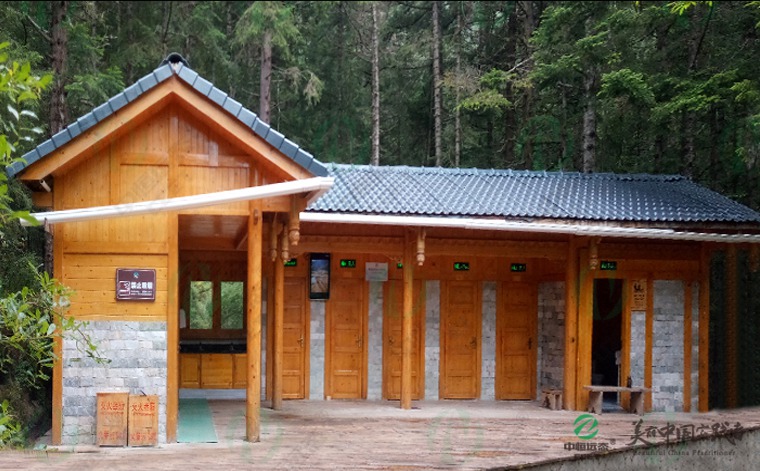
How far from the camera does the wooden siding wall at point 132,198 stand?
28.3ft

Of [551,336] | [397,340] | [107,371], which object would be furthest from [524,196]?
[107,371]

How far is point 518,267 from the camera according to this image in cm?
1333

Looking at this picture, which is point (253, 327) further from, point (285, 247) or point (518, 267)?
point (518, 267)

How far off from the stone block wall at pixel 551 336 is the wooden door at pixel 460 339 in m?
0.99

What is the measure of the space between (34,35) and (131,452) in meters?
9.44

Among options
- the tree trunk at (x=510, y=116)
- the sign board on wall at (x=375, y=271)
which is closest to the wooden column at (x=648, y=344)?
the sign board on wall at (x=375, y=271)

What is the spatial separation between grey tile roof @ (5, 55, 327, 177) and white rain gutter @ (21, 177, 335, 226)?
14.4 inches

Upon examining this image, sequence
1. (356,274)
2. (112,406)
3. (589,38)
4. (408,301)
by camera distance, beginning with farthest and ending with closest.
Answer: (589,38) < (356,274) < (408,301) < (112,406)

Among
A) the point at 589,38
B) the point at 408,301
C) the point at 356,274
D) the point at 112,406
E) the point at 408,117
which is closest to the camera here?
the point at 112,406

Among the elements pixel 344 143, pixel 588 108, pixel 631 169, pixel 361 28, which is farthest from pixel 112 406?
pixel 361 28

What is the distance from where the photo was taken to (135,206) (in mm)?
8008

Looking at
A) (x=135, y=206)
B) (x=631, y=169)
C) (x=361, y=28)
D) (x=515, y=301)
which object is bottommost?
(x=515, y=301)

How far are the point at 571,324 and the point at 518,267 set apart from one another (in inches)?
61.7

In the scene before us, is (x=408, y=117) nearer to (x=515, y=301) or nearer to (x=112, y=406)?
(x=515, y=301)
